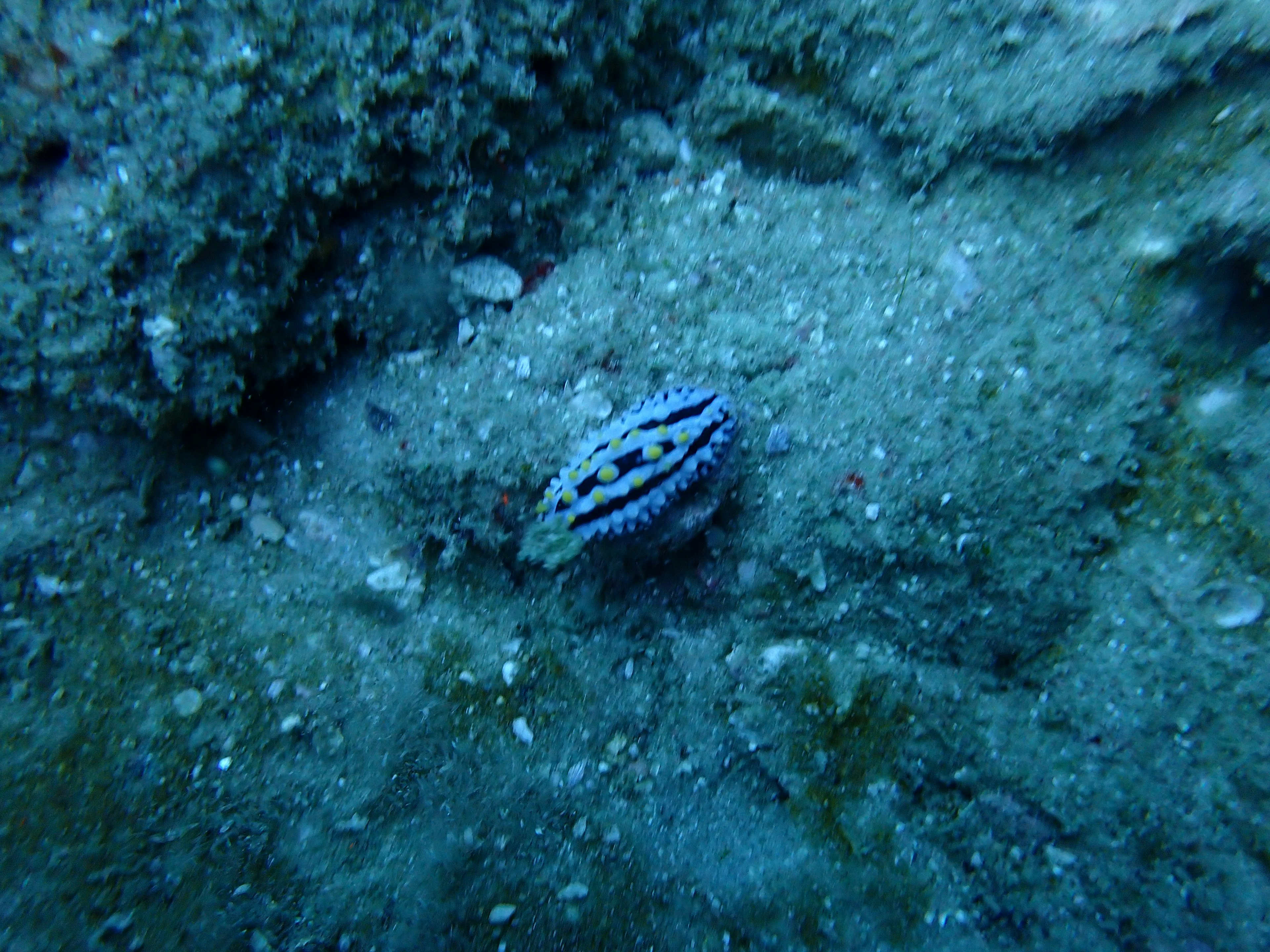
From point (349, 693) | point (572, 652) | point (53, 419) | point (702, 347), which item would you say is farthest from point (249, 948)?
point (702, 347)

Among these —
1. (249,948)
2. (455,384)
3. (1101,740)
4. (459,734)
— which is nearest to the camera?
(249,948)

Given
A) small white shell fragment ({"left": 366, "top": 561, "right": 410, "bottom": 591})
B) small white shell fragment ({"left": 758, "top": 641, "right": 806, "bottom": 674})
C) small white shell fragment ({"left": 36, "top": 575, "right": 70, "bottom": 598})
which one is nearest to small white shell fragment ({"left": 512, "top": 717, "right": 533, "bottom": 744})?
small white shell fragment ({"left": 366, "top": 561, "right": 410, "bottom": 591})

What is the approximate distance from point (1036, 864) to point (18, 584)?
5484 mm

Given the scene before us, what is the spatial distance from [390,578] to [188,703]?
1167 millimetres

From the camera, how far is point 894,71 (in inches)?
153

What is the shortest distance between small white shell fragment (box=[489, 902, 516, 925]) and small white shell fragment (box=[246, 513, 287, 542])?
2.42 m

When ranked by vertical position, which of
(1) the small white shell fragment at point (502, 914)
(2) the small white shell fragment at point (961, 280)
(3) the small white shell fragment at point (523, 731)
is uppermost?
(2) the small white shell fragment at point (961, 280)

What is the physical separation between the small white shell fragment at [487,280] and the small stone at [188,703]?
8.91 feet

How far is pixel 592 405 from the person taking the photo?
3.80 metres

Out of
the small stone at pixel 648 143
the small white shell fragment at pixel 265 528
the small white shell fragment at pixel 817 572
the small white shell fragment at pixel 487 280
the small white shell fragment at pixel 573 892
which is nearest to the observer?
the small white shell fragment at pixel 573 892

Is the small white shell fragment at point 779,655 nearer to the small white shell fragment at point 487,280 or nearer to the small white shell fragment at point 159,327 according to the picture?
the small white shell fragment at point 487,280

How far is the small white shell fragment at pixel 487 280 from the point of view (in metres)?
4.01

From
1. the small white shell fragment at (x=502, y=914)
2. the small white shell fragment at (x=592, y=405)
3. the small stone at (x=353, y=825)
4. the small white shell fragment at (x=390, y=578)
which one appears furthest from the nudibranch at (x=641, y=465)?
the small white shell fragment at (x=502, y=914)

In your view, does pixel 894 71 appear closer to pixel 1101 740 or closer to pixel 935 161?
pixel 935 161
